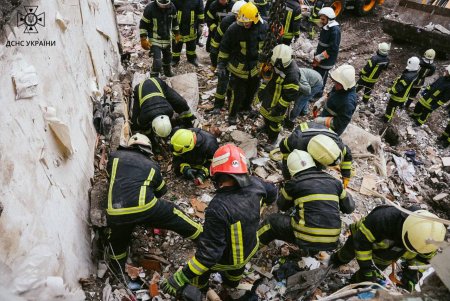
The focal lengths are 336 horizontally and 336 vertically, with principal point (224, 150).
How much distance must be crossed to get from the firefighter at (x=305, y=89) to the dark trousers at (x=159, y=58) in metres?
2.48

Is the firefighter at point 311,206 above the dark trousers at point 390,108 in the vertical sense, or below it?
above

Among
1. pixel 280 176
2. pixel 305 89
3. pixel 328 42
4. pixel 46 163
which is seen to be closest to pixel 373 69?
pixel 328 42

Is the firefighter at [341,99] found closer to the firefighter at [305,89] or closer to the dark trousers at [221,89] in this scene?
the firefighter at [305,89]

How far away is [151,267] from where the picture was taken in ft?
12.3

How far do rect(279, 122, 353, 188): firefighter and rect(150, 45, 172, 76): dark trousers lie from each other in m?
3.08

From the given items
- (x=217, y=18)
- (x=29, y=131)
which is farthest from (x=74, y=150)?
(x=217, y=18)

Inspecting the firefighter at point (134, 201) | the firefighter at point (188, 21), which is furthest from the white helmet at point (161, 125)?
the firefighter at point (188, 21)

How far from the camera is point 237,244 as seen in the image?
3.00 metres

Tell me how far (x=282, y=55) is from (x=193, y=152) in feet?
6.10

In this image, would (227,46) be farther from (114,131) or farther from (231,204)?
(231,204)

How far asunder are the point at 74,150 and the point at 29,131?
856 mm

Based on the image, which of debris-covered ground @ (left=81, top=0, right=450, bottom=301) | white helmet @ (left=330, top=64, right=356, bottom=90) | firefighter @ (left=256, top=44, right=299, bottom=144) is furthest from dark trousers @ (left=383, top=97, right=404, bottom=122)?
firefighter @ (left=256, top=44, right=299, bottom=144)

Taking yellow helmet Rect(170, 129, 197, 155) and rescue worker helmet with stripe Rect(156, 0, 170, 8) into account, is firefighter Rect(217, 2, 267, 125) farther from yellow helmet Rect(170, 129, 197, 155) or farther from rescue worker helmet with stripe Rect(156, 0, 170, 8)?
yellow helmet Rect(170, 129, 197, 155)

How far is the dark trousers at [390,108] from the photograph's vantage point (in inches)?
275
